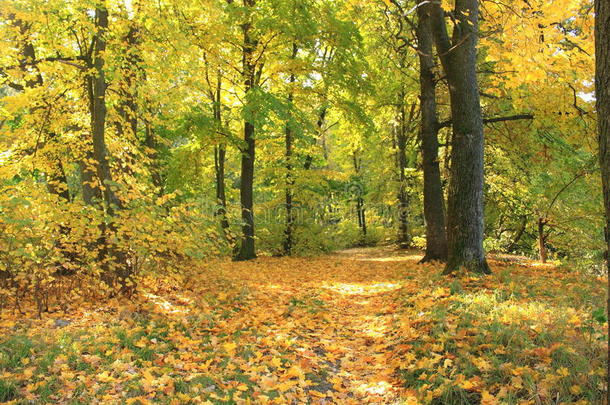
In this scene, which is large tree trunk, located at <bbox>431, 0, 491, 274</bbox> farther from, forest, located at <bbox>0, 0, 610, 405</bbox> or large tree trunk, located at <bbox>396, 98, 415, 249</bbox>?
large tree trunk, located at <bbox>396, 98, 415, 249</bbox>

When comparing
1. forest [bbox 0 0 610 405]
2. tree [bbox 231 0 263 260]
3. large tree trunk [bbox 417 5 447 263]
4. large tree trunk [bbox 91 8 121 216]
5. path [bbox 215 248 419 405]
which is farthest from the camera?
tree [bbox 231 0 263 260]

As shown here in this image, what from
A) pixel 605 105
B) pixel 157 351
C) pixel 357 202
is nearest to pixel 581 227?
pixel 605 105

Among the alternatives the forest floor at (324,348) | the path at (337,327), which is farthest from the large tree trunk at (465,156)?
the path at (337,327)

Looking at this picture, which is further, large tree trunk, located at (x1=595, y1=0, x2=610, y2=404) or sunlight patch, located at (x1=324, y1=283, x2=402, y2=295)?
sunlight patch, located at (x1=324, y1=283, x2=402, y2=295)

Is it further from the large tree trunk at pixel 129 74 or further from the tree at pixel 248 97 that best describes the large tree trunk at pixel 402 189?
the large tree trunk at pixel 129 74

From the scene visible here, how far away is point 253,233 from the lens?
15469 mm

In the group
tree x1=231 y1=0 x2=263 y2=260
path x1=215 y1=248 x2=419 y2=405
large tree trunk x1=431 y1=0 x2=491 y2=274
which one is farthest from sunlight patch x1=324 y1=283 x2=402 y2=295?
tree x1=231 y1=0 x2=263 y2=260

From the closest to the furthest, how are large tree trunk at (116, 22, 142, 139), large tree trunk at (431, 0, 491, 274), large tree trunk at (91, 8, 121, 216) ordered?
large tree trunk at (91, 8, 121, 216), large tree trunk at (431, 0, 491, 274), large tree trunk at (116, 22, 142, 139)

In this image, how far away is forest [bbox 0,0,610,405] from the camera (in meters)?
3.79

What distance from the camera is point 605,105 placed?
2504 mm

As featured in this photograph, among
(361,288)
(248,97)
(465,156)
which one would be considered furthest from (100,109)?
(465,156)

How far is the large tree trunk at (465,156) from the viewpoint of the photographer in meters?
7.38

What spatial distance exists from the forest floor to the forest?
0.03m

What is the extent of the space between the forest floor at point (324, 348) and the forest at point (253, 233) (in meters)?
0.03
